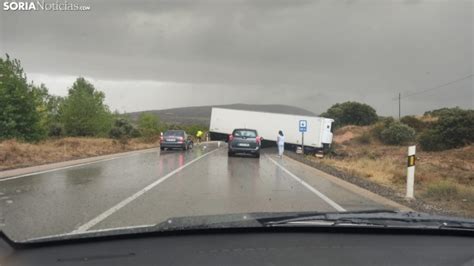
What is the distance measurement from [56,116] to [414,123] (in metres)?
59.7

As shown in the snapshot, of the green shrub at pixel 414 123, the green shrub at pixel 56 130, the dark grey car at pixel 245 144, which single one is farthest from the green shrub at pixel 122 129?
the dark grey car at pixel 245 144

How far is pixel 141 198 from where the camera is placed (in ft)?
39.4

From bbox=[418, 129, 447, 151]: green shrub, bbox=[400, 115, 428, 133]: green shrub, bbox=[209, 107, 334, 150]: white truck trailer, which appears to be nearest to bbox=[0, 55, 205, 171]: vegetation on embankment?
bbox=[209, 107, 334, 150]: white truck trailer

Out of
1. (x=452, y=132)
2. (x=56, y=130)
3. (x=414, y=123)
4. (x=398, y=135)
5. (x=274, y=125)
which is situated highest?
(x=414, y=123)

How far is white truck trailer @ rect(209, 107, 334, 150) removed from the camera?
1962 inches

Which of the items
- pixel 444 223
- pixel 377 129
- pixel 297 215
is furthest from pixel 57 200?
pixel 377 129

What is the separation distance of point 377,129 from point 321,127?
120 feet

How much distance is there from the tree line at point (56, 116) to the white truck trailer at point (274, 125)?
36.5 feet

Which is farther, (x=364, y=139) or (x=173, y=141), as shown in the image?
(x=364, y=139)

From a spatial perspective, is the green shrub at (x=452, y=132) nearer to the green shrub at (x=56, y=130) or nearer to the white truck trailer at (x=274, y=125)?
the white truck trailer at (x=274, y=125)

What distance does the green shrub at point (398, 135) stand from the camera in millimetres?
74562

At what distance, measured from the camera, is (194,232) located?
3.68 metres

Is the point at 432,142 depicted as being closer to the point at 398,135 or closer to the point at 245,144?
the point at 398,135

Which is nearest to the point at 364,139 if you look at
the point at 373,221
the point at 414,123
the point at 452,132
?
the point at 414,123
